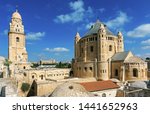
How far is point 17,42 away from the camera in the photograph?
55.2 feet

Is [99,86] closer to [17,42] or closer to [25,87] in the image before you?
[25,87]

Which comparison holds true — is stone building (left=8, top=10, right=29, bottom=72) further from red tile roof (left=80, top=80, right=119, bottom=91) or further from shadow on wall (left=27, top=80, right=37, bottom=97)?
red tile roof (left=80, top=80, right=119, bottom=91)

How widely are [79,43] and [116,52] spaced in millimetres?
3765

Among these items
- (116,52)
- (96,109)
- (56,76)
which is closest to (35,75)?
(56,76)

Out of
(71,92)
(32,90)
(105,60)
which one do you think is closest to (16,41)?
(32,90)

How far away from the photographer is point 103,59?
15.4 meters

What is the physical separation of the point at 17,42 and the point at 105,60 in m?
8.35

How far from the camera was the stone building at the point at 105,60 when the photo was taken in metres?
14.6

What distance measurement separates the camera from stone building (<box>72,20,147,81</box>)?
14625 mm

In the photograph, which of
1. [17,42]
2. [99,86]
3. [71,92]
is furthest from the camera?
[17,42]

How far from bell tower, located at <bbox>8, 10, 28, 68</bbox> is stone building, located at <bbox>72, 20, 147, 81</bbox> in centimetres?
534

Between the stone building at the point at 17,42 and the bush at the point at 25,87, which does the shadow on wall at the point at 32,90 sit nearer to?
the bush at the point at 25,87

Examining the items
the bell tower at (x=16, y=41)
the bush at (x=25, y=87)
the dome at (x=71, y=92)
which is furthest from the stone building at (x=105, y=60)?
the dome at (x=71, y=92)

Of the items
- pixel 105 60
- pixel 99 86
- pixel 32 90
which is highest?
pixel 105 60
